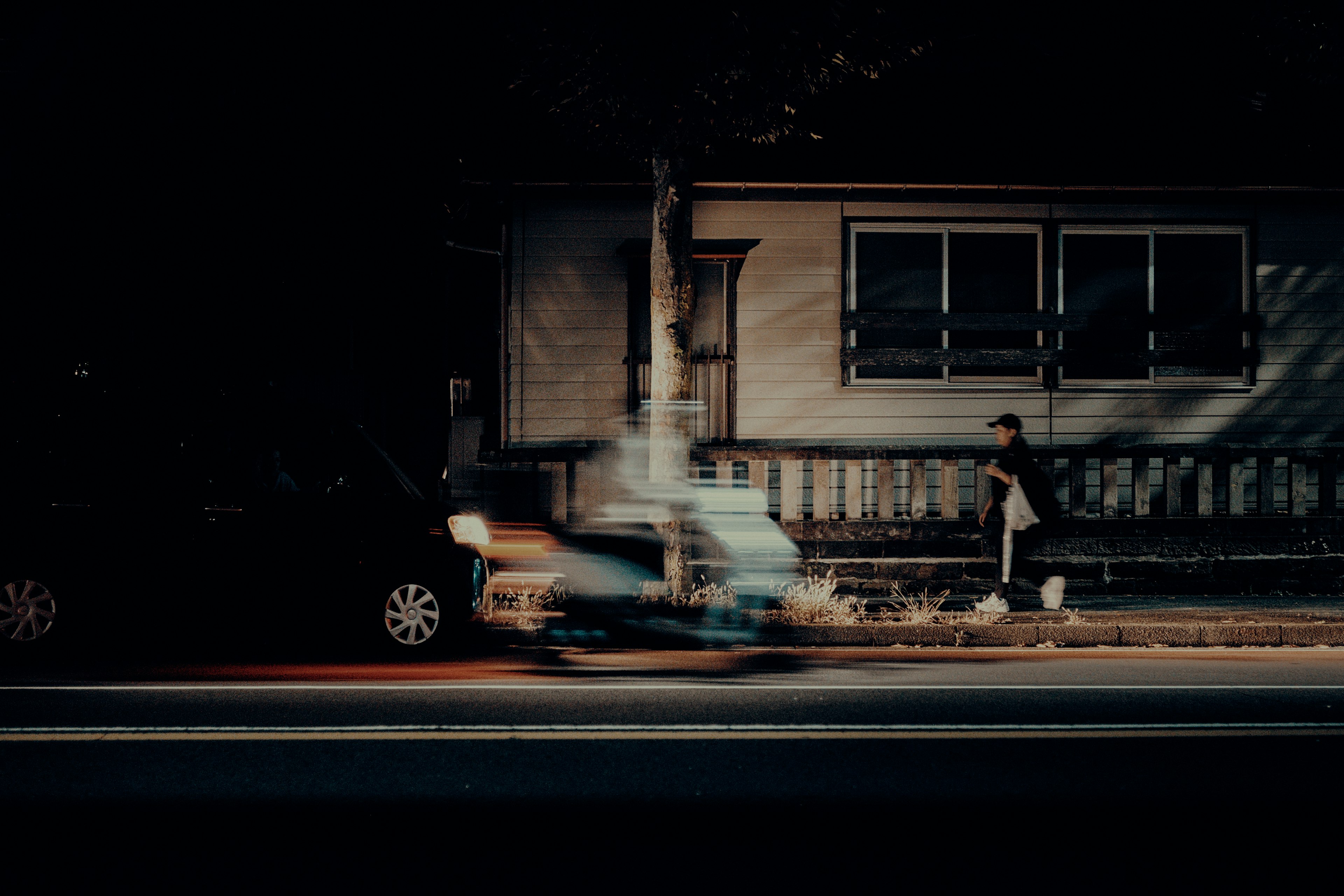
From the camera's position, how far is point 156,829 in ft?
15.3

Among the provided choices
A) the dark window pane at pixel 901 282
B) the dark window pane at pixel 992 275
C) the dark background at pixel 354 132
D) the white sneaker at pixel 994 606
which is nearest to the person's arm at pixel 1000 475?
the white sneaker at pixel 994 606

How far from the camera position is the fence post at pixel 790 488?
448 inches

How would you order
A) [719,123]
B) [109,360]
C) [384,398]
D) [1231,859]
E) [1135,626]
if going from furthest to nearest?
[384,398]
[109,360]
[719,123]
[1135,626]
[1231,859]

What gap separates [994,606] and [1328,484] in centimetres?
477

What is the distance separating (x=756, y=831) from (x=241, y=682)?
455 cm

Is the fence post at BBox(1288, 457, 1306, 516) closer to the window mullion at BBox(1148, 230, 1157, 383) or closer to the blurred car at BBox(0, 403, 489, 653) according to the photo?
the window mullion at BBox(1148, 230, 1157, 383)

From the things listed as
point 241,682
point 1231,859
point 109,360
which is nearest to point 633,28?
point 241,682

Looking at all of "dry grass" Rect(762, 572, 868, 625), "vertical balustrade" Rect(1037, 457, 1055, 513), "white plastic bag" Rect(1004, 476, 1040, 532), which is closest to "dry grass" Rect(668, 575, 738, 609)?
"dry grass" Rect(762, 572, 868, 625)

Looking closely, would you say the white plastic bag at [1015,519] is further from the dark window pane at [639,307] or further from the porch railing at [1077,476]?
the dark window pane at [639,307]

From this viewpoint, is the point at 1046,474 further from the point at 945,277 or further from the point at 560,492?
the point at 560,492

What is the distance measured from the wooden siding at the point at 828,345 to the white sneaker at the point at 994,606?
15.5 feet

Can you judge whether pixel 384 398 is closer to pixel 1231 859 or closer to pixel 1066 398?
pixel 1066 398

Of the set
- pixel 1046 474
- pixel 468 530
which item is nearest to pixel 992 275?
pixel 1046 474

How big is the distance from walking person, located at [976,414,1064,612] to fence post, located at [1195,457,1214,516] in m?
2.34
